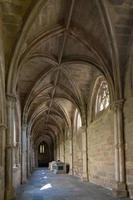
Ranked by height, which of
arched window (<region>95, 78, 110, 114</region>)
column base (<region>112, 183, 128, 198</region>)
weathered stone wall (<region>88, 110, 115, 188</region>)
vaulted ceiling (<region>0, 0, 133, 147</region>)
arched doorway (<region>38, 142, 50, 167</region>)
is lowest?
arched doorway (<region>38, 142, 50, 167</region>)

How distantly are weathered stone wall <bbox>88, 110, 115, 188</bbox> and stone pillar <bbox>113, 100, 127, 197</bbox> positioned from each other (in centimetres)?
120

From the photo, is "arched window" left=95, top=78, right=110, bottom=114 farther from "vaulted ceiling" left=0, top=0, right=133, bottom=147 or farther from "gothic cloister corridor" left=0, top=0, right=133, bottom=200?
"vaulted ceiling" left=0, top=0, right=133, bottom=147

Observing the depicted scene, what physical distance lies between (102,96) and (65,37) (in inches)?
172

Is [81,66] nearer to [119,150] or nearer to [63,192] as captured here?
[119,150]

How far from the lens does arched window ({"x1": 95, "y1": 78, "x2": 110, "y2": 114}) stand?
14.7m

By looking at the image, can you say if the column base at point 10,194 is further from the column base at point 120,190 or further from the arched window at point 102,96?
the arched window at point 102,96

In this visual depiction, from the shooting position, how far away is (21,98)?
670 inches

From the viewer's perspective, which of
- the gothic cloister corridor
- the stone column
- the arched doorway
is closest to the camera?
the stone column

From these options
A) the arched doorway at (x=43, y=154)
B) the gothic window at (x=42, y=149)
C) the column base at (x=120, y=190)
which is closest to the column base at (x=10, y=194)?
the column base at (x=120, y=190)

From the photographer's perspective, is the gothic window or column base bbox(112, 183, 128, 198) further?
the gothic window

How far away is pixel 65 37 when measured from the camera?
12188 mm

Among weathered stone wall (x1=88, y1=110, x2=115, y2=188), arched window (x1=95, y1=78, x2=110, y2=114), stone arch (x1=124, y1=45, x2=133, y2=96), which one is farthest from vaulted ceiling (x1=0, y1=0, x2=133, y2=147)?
weathered stone wall (x1=88, y1=110, x2=115, y2=188)

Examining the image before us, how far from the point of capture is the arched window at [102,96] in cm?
1470

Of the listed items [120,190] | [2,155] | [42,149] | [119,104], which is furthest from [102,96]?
[42,149]
